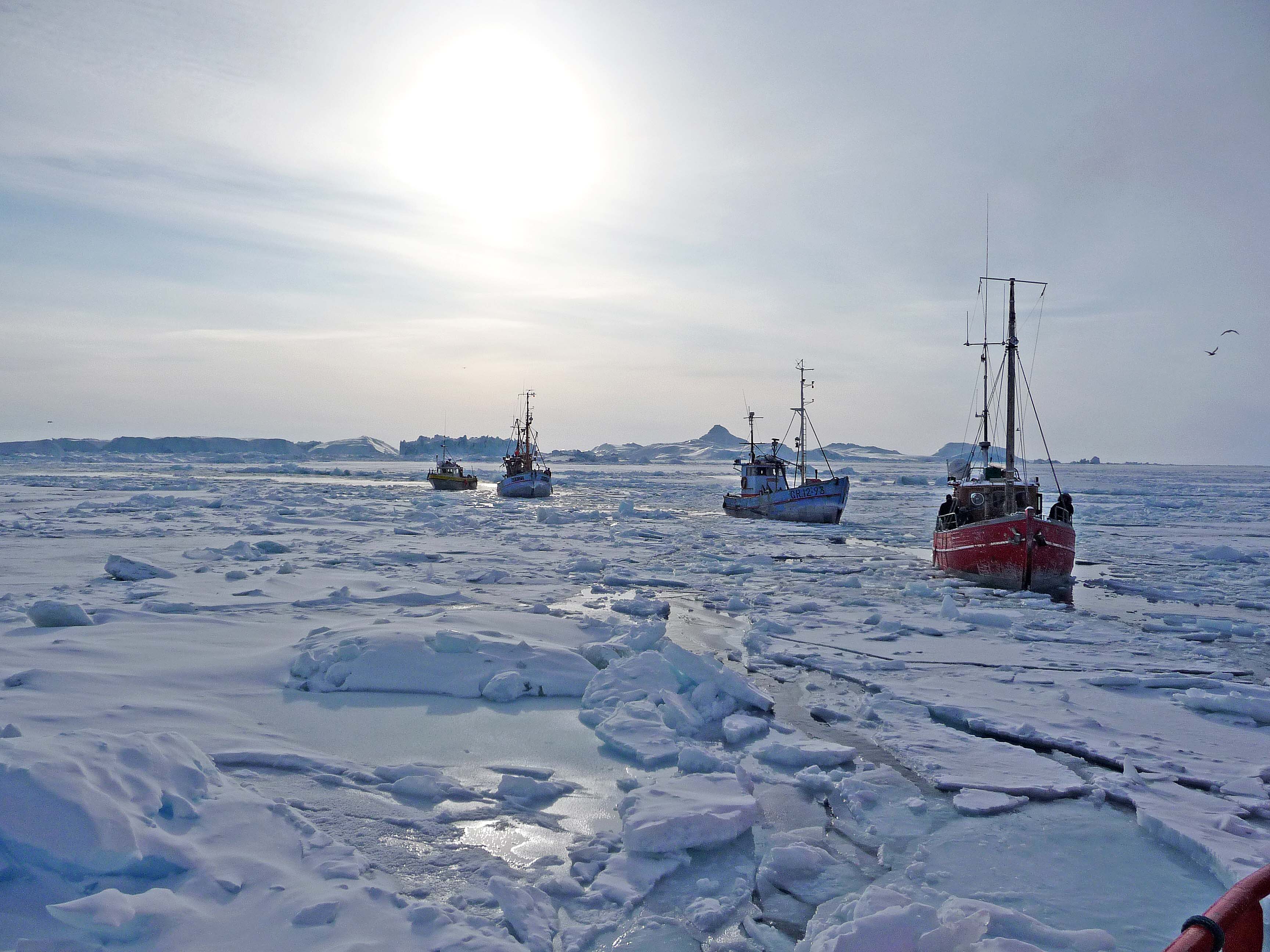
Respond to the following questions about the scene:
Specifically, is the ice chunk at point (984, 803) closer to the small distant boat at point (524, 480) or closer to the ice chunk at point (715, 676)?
the ice chunk at point (715, 676)

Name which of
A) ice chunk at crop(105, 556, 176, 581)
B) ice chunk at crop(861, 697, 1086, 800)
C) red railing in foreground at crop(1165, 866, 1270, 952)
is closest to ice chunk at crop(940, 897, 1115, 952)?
red railing in foreground at crop(1165, 866, 1270, 952)

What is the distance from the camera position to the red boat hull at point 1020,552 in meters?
13.4

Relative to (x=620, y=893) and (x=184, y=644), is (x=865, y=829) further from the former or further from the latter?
(x=184, y=644)

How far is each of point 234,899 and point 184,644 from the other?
4605 mm

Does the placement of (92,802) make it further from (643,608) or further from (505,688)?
(643,608)

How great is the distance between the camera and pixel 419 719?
5.59 m

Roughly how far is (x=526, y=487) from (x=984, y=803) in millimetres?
38423

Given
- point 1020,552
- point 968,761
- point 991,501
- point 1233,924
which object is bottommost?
point 968,761

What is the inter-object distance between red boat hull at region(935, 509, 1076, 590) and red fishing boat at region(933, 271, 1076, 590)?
0.01 m

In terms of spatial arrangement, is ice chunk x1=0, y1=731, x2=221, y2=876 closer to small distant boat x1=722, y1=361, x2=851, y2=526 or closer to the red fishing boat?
the red fishing boat

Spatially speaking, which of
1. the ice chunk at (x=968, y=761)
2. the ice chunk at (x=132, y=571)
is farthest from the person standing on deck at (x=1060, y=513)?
the ice chunk at (x=132, y=571)

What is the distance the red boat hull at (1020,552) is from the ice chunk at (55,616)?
1411 centimetres

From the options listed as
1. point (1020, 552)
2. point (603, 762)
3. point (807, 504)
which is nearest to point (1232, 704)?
point (603, 762)

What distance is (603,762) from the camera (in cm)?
505
